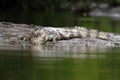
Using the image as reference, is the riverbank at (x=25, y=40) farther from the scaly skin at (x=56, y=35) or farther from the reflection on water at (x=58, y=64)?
the reflection on water at (x=58, y=64)

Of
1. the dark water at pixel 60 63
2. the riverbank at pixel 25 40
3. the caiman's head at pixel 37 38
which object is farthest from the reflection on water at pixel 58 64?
the caiman's head at pixel 37 38

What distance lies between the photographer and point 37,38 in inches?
1105

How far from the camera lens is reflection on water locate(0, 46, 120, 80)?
685 inches

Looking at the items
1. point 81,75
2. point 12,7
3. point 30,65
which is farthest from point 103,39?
point 12,7

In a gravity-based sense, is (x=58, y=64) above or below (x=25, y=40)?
below

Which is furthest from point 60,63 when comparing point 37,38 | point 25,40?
point 25,40

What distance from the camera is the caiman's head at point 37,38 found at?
28.0 m

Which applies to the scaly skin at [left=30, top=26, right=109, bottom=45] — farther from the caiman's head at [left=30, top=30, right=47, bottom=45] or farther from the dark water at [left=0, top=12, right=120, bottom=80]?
the dark water at [left=0, top=12, right=120, bottom=80]

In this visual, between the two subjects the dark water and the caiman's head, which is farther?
the caiman's head

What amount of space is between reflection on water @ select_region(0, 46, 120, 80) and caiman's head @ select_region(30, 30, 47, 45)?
72.7 inches

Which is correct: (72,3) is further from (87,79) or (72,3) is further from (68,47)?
(87,79)

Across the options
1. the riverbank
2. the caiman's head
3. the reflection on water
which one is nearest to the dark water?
the reflection on water

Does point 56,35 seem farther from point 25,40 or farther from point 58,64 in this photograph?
point 58,64

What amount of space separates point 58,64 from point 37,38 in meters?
7.73
